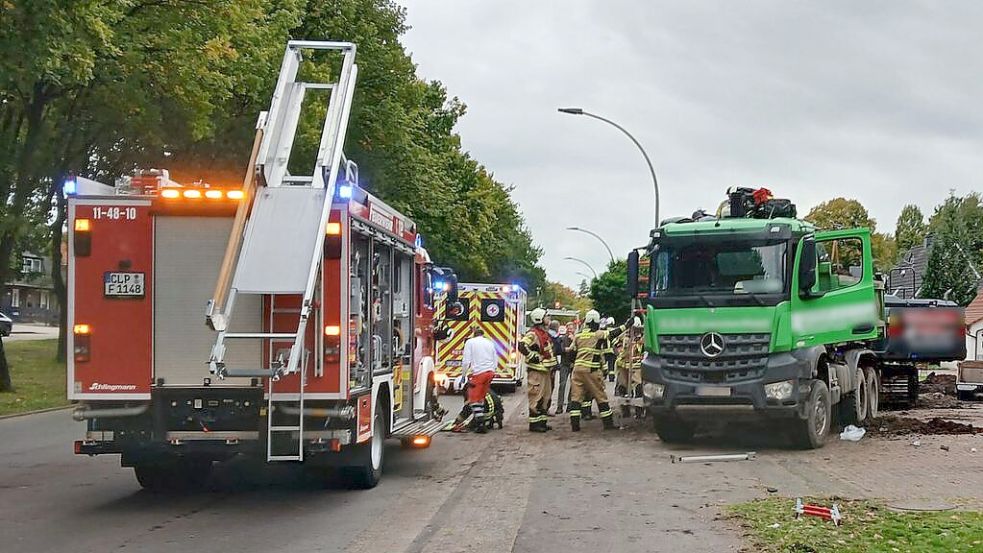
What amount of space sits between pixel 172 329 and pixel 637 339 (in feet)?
37.0

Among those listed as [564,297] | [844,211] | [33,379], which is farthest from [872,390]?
[564,297]

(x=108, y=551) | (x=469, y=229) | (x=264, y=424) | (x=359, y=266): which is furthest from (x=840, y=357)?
(x=469, y=229)

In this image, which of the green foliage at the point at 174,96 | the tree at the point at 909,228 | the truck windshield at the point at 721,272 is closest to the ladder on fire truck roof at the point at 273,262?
the truck windshield at the point at 721,272

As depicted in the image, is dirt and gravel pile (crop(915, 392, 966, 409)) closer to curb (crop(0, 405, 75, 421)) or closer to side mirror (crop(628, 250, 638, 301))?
side mirror (crop(628, 250, 638, 301))

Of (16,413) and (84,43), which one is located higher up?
(84,43)

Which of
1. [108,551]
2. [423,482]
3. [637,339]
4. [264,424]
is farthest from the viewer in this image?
[637,339]

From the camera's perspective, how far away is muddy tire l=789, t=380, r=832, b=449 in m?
13.8

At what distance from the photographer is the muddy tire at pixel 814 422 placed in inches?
543

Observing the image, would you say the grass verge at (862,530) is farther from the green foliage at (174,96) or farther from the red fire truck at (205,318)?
the green foliage at (174,96)

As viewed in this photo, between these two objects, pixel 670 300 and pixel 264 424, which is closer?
pixel 264 424

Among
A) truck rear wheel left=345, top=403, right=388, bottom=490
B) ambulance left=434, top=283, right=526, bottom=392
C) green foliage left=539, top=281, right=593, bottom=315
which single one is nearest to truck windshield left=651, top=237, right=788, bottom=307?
truck rear wheel left=345, top=403, right=388, bottom=490

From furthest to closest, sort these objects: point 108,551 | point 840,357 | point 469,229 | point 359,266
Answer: point 469,229 → point 840,357 → point 359,266 → point 108,551

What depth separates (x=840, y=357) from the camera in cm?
1587

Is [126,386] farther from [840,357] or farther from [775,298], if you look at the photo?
[840,357]
